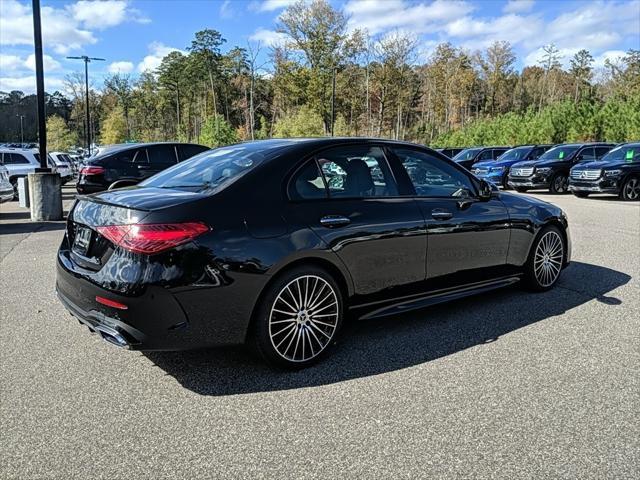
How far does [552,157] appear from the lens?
64.4 ft

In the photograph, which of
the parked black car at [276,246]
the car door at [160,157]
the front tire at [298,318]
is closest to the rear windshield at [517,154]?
the car door at [160,157]

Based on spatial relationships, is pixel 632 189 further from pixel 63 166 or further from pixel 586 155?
pixel 63 166

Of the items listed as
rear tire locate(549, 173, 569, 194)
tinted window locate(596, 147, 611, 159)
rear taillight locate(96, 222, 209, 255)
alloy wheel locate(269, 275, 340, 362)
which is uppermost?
tinted window locate(596, 147, 611, 159)

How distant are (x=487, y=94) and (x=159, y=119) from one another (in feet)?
132

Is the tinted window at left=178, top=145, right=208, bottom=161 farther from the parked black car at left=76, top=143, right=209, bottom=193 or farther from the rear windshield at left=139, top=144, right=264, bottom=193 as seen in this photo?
the rear windshield at left=139, top=144, right=264, bottom=193

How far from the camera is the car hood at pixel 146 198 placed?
335 cm

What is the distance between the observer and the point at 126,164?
1307cm

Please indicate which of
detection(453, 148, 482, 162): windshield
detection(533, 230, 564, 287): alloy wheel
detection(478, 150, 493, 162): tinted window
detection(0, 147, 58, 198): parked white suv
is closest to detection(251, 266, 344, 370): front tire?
detection(533, 230, 564, 287): alloy wheel

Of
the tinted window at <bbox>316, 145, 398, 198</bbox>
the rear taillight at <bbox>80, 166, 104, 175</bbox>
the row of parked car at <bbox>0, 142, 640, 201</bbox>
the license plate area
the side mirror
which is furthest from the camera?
the row of parked car at <bbox>0, 142, 640, 201</bbox>

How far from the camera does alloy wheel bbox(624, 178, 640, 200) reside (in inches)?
637

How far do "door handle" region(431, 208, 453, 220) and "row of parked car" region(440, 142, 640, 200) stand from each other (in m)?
12.3

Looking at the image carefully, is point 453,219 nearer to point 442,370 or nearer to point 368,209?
point 368,209

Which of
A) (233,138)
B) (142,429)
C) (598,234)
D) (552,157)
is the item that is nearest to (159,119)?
(233,138)

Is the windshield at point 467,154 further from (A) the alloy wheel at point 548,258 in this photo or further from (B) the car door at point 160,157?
(A) the alloy wheel at point 548,258
